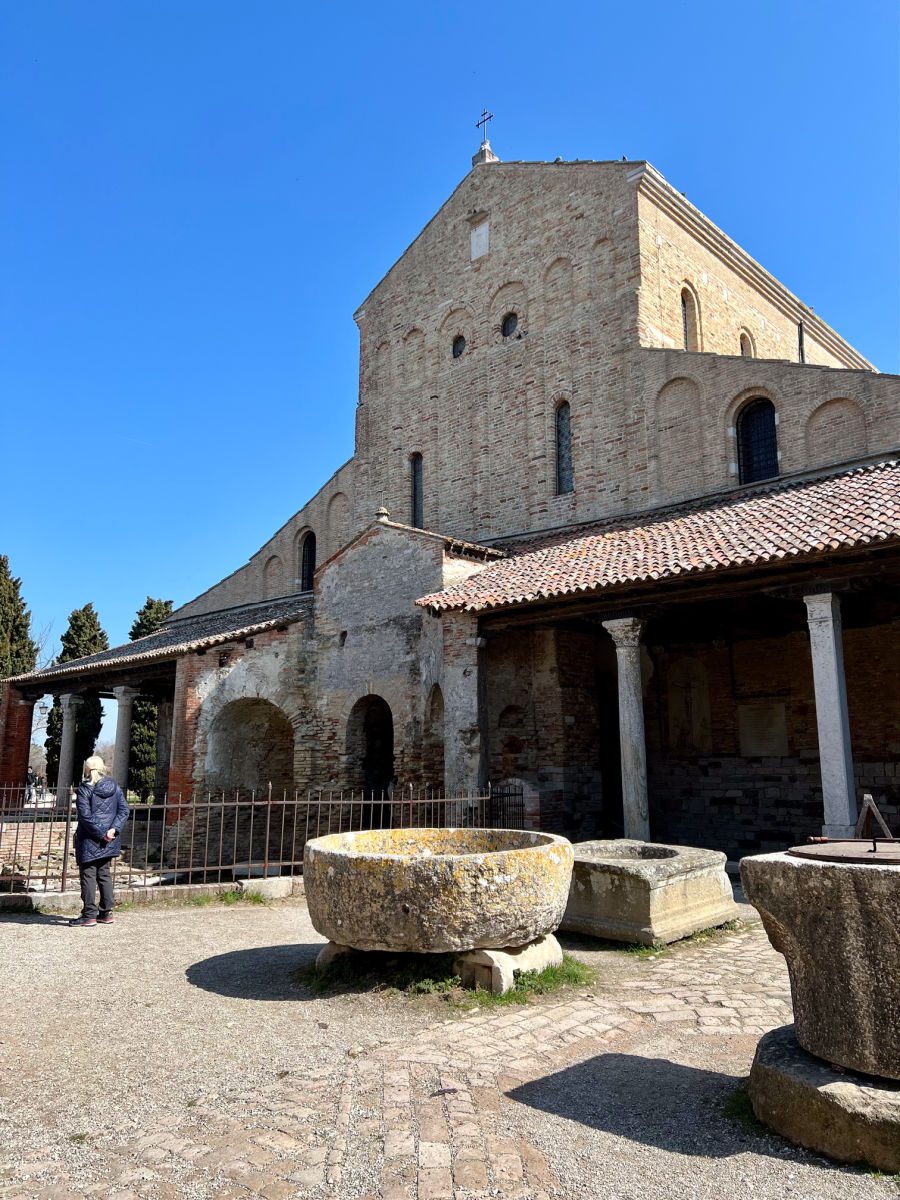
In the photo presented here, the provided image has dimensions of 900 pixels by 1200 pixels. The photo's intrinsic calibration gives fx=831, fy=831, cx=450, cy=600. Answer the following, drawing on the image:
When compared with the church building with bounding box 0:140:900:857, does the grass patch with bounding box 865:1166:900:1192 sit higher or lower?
lower

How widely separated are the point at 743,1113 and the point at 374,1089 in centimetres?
156

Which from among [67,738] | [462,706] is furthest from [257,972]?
[67,738]

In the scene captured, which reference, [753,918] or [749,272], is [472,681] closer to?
[753,918]

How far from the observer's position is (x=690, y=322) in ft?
59.2

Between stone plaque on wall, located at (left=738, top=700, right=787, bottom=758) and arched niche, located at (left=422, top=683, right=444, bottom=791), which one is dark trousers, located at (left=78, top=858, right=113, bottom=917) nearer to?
arched niche, located at (left=422, top=683, right=444, bottom=791)

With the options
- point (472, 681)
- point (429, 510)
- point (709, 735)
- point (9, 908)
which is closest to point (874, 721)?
point (709, 735)

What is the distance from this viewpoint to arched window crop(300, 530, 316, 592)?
73.9ft

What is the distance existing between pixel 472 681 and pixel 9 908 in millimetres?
7020

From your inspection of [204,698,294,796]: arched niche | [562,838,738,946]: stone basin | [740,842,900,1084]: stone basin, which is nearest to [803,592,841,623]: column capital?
[562,838,738,946]: stone basin

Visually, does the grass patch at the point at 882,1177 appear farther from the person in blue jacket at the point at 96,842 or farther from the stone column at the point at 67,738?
the stone column at the point at 67,738

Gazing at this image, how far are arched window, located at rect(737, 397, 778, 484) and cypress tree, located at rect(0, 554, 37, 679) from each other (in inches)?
969

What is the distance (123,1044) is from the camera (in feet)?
14.1

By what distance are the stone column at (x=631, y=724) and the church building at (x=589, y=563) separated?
0.04m

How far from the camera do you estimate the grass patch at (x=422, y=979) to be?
16.6ft
